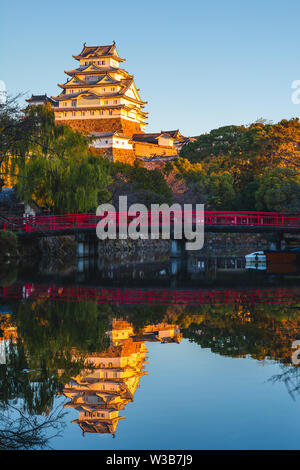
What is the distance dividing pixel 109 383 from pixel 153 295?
740 centimetres

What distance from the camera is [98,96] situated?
166 ft

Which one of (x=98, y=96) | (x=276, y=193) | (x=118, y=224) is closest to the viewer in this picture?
(x=118, y=224)

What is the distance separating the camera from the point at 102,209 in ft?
86.5

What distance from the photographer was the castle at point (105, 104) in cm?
5034

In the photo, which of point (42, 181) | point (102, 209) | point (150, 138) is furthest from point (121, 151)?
point (42, 181)

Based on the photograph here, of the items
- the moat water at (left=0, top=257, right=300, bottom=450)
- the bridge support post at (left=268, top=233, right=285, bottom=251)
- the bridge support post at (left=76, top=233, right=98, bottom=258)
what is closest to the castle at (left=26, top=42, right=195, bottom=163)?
the bridge support post at (left=76, top=233, right=98, bottom=258)

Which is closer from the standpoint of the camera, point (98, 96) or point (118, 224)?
point (118, 224)

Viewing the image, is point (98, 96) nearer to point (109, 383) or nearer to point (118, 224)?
point (118, 224)

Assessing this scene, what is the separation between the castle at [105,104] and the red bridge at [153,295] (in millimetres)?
36406

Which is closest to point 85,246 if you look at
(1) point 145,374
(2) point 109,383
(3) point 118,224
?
(3) point 118,224

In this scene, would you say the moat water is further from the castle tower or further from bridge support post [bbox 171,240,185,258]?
the castle tower

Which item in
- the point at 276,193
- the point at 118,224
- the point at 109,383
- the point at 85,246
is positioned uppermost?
the point at 276,193

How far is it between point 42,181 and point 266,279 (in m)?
10.2

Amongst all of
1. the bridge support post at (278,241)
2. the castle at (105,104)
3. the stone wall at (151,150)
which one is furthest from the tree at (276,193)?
the stone wall at (151,150)
